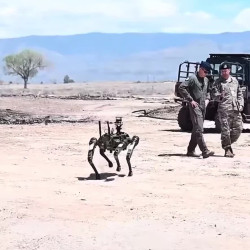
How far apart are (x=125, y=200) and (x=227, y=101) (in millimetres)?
4715

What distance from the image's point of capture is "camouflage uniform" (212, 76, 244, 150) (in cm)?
1283

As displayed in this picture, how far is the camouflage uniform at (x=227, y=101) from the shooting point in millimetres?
12828

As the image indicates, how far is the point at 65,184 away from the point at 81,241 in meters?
3.21

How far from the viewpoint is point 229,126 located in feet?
43.2

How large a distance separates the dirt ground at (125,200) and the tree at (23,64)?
8636 centimetres

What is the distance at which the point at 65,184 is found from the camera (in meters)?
9.88

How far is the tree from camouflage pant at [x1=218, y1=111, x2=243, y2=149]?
288 feet

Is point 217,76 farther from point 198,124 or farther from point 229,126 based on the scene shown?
point 198,124

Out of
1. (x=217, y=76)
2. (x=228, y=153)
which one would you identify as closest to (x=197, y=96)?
(x=228, y=153)

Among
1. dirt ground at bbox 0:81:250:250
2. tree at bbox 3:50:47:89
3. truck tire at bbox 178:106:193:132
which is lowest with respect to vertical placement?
dirt ground at bbox 0:81:250:250

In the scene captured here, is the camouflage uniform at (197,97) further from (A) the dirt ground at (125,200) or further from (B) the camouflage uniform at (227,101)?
(A) the dirt ground at (125,200)

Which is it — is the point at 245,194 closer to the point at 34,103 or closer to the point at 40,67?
the point at 34,103

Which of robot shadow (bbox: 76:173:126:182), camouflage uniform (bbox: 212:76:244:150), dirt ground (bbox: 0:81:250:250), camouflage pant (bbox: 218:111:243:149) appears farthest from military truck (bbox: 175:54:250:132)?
robot shadow (bbox: 76:173:126:182)

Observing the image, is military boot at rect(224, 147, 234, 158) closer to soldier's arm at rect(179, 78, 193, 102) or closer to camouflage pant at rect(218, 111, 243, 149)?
camouflage pant at rect(218, 111, 243, 149)
